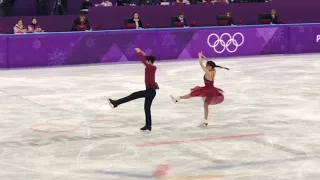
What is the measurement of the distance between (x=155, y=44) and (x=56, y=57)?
12.5 feet

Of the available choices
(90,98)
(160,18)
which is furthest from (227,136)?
(160,18)

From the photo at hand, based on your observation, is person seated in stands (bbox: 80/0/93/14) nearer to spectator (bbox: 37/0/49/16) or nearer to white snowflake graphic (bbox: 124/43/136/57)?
spectator (bbox: 37/0/49/16)

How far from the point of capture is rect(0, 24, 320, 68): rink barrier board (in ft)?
71.2

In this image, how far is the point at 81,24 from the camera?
24.2m

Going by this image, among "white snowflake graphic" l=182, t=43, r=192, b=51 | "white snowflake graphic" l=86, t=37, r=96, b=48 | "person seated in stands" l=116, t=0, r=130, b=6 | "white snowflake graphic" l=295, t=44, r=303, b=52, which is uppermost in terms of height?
"person seated in stands" l=116, t=0, r=130, b=6

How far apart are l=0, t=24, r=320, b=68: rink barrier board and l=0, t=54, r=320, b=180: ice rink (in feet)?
8.25

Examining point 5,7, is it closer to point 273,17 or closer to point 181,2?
point 181,2

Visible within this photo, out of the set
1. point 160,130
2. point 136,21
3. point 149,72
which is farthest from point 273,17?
point 149,72

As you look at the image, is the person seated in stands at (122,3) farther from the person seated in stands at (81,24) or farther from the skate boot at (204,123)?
the skate boot at (204,123)

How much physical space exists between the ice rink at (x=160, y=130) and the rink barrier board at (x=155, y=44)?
2.51 meters

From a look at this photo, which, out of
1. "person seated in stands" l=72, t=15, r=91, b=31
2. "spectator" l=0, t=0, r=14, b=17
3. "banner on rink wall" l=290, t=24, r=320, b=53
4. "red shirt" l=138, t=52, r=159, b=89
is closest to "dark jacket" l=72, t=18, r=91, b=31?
"person seated in stands" l=72, t=15, r=91, b=31

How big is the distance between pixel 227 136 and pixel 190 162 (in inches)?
76.9

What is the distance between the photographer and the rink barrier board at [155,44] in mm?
→ 21703

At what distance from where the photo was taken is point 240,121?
40.7 ft
